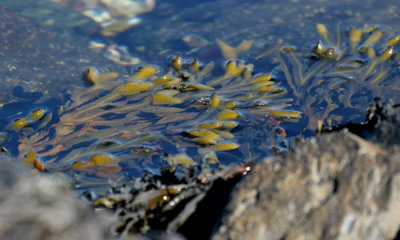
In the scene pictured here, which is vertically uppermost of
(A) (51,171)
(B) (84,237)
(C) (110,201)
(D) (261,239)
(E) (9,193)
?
(E) (9,193)

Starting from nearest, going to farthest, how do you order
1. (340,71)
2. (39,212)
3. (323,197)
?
(39,212) → (323,197) → (340,71)

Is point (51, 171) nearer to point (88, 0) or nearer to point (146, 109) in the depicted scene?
point (146, 109)

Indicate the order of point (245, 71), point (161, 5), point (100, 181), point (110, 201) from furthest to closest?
point (161, 5), point (245, 71), point (100, 181), point (110, 201)

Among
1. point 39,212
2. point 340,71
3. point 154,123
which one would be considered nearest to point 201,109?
point 154,123

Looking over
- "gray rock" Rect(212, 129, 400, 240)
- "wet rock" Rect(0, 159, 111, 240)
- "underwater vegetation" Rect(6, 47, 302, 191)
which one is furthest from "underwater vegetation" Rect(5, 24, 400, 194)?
"wet rock" Rect(0, 159, 111, 240)

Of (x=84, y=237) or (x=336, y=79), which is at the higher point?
(x=84, y=237)

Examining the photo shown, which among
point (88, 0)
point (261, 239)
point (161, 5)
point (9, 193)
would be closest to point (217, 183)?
point (261, 239)

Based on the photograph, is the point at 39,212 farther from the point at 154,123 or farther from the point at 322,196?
the point at 154,123

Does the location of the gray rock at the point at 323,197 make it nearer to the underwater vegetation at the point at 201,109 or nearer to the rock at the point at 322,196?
the rock at the point at 322,196
